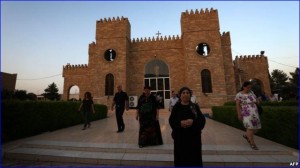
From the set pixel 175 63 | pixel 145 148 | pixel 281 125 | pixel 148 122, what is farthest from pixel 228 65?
pixel 145 148

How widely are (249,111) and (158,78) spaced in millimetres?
15915

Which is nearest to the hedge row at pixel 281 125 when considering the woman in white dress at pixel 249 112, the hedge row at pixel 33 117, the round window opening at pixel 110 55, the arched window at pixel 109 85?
the woman in white dress at pixel 249 112

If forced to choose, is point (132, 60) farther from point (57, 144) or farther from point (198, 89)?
point (57, 144)

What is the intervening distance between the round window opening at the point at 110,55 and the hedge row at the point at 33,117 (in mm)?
11610

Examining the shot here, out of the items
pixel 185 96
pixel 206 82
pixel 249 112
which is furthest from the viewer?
pixel 206 82

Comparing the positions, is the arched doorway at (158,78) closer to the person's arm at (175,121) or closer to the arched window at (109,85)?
the arched window at (109,85)

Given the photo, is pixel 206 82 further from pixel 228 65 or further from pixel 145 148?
pixel 145 148

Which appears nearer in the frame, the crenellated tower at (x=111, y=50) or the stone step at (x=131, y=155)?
the stone step at (x=131, y=155)

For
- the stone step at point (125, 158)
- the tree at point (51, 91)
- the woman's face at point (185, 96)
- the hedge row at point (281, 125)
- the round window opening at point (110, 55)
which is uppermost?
the round window opening at point (110, 55)

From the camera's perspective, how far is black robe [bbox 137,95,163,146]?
4762 millimetres

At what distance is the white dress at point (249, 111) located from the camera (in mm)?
4562

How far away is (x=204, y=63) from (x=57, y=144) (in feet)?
53.7

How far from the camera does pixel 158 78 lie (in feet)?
66.9

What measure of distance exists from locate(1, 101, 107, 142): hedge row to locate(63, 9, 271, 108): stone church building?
10.5 metres
